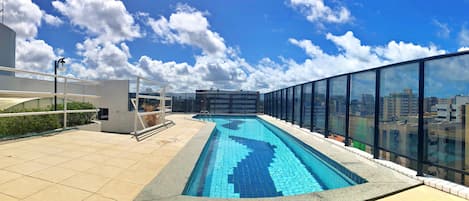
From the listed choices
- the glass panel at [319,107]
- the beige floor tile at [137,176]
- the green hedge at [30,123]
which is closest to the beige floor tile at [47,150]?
the green hedge at [30,123]

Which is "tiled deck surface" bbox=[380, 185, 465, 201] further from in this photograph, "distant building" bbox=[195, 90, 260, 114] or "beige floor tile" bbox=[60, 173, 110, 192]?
"distant building" bbox=[195, 90, 260, 114]

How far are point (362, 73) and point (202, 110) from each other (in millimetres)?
15084

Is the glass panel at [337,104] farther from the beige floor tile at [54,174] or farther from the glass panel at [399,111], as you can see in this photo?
the beige floor tile at [54,174]

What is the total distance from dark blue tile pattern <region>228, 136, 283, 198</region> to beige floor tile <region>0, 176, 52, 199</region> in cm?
226

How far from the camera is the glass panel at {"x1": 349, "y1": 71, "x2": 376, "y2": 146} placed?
4.81 metres

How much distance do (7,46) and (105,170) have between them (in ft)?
64.5

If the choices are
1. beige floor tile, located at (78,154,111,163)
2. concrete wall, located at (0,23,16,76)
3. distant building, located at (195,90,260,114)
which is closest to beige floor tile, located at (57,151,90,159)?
beige floor tile, located at (78,154,111,163)

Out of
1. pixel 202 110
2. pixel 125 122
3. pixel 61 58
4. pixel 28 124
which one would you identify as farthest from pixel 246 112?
pixel 28 124

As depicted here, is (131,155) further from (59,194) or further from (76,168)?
(59,194)

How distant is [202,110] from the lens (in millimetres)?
19344

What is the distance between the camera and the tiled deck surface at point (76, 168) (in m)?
2.42

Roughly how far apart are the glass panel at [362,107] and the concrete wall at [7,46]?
20380 millimetres

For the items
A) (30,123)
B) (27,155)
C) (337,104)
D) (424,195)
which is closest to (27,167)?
(27,155)

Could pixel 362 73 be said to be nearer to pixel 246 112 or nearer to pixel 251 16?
pixel 251 16
